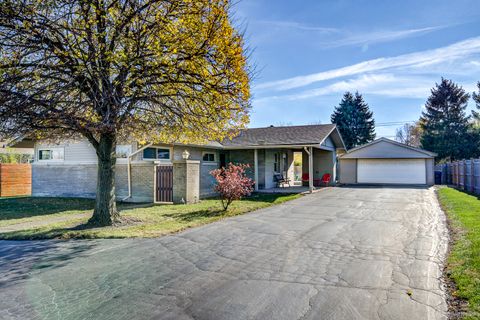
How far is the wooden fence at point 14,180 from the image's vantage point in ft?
65.2

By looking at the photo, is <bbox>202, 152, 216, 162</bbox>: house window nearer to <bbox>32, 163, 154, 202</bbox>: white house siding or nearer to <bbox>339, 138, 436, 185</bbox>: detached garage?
<bbox>32, 163, 154, 202</bbox>: white house siding

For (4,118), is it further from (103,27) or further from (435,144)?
(435,144)

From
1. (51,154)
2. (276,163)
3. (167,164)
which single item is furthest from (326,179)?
(51,154)

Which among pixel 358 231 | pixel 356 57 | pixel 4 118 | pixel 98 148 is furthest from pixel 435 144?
pixel 4 118

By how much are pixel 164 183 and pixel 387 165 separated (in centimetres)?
1955

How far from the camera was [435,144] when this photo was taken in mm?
37188

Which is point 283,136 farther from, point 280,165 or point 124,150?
A: point 124,150

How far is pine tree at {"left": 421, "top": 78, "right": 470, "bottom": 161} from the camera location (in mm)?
36062

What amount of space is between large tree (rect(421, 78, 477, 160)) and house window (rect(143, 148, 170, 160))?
32.9 metres

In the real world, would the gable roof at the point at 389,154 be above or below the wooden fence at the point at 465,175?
above

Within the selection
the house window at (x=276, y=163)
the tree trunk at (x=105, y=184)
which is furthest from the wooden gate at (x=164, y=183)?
the house window at (x=276, y=163)

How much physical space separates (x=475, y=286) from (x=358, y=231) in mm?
4035

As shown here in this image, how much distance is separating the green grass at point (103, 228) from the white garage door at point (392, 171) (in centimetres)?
1380

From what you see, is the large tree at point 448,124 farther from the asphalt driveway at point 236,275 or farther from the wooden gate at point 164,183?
the wooden gate at point 164,183
